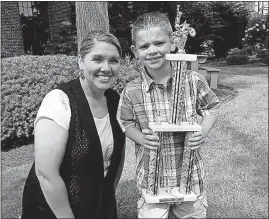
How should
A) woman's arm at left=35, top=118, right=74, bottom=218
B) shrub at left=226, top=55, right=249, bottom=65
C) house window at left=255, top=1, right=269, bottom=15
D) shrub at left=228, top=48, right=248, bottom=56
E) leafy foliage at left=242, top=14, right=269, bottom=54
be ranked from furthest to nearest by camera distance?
house window at left=255, top=1, right=269, bottom=15, leafy foliage at left=242, top=14, right=269, bottom=54, shrub at left=228, top=48, right=248, bottom=56, shrub at left=226, top=55, right=249, bottom=65, woman's arm at left=35, top=118, right=74, bottom=218

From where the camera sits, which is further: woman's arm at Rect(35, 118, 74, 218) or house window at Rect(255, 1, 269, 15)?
house window at Rect(255, 1, 269, 15)

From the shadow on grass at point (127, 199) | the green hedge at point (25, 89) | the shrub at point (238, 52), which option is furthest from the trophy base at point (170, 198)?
the shrub at point (238, 52)

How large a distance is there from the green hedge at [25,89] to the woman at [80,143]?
3692mm

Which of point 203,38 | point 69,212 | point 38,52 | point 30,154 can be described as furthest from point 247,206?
point 203,38

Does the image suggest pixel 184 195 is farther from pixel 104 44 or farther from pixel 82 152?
pixel 104 44

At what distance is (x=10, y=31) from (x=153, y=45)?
9790 mm

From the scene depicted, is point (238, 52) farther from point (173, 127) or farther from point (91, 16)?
point (173, 127)

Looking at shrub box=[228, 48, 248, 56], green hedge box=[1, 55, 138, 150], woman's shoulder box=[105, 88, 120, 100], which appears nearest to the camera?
woman's shoulder box=[105, 88, 120, 100]

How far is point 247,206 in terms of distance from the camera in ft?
12.3

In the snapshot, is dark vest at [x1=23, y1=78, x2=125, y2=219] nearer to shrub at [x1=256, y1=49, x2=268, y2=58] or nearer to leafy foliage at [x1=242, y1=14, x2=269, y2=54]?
shrub at [x1=256, y1=49, x2=268, y2=58]

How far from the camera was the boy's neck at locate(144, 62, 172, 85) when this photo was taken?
7.19 ft

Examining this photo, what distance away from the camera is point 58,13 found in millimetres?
12102

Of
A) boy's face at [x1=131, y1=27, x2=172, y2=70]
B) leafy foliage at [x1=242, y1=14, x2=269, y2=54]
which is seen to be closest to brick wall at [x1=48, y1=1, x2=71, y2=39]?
boy's face at [x1=131, y1=27, x2=172, y2=70]

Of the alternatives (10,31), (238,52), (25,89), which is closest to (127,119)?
(25,89)
